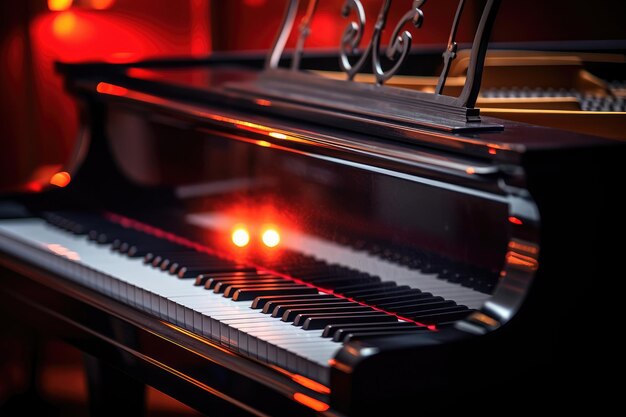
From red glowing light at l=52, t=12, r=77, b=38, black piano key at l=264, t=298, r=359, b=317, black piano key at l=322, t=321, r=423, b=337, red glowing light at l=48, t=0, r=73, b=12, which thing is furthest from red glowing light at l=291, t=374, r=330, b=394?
red glowing light at l=52, t=12, r=77, b=38

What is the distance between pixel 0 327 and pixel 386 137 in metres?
1.92

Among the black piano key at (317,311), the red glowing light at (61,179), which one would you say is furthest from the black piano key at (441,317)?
the red glowing light at (61,179)

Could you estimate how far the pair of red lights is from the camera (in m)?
2.21

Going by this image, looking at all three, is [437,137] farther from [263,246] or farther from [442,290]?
[263,246]

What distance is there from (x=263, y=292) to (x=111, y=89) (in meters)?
0.97

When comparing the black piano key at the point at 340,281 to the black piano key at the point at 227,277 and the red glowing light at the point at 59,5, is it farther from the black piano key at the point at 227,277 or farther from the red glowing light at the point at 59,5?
the red glowing light at the point at 59,5

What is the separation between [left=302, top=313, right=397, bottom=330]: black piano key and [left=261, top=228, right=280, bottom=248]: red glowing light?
0.52m

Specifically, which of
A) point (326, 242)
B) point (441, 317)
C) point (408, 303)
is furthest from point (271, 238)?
point (441, 317)

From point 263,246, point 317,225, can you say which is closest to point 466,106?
point 317,225

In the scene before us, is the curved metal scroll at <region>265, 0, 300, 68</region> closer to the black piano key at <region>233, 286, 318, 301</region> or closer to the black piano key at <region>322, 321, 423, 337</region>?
the black piano key at <region>233, 286, 318, 301</region>

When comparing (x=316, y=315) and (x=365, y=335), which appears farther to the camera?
(x=316, y=315)

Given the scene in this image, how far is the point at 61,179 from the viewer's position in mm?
2744

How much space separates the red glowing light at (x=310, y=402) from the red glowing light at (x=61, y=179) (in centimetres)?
144

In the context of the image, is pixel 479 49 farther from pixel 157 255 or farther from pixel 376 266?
pixel 157 255
